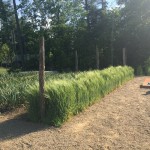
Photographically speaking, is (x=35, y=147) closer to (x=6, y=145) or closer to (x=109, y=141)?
(x=6, y=145)

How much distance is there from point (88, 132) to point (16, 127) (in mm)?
1341

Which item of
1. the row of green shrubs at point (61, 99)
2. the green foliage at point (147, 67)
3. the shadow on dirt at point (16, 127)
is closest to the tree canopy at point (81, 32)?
the green foliage at point (147, 67)

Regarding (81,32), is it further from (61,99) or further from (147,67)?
(61,99)

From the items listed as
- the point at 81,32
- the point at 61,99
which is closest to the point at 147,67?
the point at 81,32

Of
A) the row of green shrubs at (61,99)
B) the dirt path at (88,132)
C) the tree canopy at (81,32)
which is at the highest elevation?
the tree canopy at (81,32)

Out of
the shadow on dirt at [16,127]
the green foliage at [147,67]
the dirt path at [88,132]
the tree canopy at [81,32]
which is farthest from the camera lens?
the tree canopy at [81,32]

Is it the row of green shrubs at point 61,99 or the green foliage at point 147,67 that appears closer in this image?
the row of green shrubs at point 61,99

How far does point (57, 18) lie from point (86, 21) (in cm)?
321

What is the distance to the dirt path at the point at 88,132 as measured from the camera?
5.55 metres

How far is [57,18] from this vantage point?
111 feet

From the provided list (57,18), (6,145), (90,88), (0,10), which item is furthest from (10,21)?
(6,145)

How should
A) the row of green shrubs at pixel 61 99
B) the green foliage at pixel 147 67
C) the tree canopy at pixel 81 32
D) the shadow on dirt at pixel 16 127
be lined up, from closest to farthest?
the shadow on dirt at pixel 16 127 < the row of green shrubs at pixel 61 99 < the green foliage at pixel 147 67 < the tree canopy at pixel 81 32

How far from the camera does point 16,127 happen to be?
6445 millimetres

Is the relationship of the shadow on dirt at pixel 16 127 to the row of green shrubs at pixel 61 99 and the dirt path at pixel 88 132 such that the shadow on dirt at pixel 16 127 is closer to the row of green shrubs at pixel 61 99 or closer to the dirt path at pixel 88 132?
the dirt path at pixel 88 132
